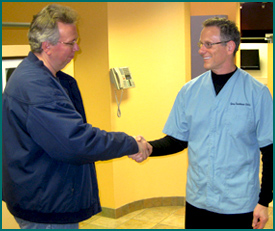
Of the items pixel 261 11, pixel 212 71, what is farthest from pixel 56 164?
pixel 261 11

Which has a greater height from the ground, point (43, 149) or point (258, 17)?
point (258, 17)

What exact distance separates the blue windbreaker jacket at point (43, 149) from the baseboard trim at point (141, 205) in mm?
2467

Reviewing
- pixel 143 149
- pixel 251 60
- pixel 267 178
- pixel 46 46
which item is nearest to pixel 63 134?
pixel 46 46

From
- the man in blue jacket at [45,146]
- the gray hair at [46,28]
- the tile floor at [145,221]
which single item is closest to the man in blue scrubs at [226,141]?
the man in blue jacket at [45,146]

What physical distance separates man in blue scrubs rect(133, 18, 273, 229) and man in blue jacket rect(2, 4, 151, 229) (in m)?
0.50

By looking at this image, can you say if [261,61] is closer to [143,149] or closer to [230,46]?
[230,46]

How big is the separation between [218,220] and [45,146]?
984 mm

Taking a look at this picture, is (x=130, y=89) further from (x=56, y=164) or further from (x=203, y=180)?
(x=56, y=164)

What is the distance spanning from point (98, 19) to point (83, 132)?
2510 millimetres

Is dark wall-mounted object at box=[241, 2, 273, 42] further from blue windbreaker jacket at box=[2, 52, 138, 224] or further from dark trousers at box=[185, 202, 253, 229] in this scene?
blue windbreaker jacket at box=[2, 52, 138, 224]

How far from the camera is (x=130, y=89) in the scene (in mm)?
4277

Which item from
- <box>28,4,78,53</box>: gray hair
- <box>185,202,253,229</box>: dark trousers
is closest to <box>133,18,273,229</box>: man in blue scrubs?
<box>185,202,253,229</box>: dark trousers

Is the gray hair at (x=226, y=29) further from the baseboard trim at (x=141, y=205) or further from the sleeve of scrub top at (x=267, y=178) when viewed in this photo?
the baseboard trim at (x=141, y=205)

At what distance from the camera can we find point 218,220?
208 cm
